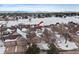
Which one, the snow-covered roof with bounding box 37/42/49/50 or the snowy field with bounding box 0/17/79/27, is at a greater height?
the snowy field with bounding box 0/17/79/27

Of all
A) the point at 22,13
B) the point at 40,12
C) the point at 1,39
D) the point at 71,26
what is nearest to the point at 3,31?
the point at 1,39

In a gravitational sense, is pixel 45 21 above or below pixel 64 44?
above

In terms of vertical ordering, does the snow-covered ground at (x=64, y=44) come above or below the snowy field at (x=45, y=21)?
below

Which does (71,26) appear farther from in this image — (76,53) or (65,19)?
(76,53)

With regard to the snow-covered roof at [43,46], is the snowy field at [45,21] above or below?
above

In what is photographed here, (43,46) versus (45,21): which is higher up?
(45,21)

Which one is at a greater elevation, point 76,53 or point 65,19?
Result: point 65,19

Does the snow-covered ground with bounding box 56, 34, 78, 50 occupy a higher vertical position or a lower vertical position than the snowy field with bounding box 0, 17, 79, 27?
lower
